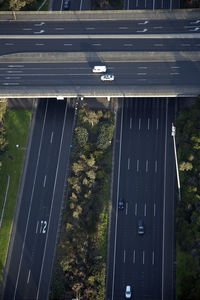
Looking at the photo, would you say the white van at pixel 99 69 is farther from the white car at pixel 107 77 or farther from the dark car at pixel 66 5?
the dark car at pixel 66 5

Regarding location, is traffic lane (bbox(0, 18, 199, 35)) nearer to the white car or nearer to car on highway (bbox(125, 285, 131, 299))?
the white car

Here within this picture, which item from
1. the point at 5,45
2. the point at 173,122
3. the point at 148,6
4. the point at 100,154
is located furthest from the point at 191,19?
the point at 5,45

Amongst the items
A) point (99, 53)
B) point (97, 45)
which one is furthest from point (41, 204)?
point (97, 45)

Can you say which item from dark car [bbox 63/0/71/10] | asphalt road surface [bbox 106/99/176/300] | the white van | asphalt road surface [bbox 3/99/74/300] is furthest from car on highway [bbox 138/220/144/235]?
dark car [bbox 63/0/71/10]

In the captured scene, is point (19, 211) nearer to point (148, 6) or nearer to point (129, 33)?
point (129, 33)

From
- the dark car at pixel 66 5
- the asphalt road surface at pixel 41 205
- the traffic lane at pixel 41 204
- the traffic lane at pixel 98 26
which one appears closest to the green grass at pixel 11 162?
the asphalt road surface at pixel 41 205
